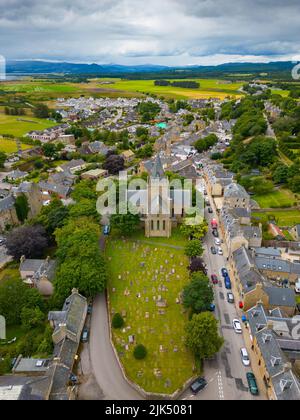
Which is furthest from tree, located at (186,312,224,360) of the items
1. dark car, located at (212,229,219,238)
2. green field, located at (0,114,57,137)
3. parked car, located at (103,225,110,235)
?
green field, located at (0,114,57,137)

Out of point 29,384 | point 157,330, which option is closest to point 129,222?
point 157,330

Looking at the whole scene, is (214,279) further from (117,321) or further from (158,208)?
(117,321)

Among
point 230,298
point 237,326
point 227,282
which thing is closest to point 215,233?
point 227,282

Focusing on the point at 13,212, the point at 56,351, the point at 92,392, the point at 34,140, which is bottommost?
the point at 92,392

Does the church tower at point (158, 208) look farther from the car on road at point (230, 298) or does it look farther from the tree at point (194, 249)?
the car on road at point (230, 298)

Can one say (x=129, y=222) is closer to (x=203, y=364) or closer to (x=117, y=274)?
(x=117, y=274)

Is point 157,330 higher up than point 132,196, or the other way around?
point 132,196

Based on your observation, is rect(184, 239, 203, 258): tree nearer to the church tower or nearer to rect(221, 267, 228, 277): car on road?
rect(221, 267, 228, 277): car on road
